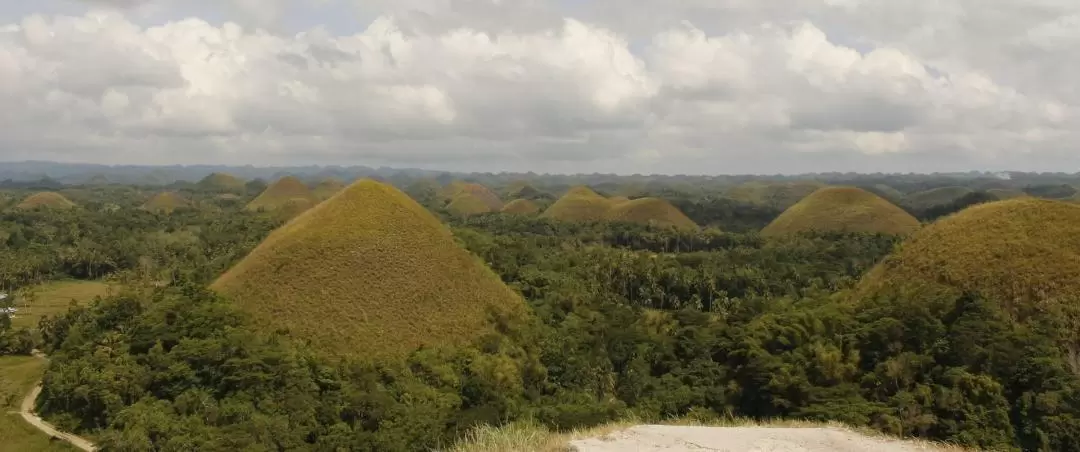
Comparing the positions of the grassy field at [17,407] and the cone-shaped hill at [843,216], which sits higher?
the cone-shaped hill at [843,216]

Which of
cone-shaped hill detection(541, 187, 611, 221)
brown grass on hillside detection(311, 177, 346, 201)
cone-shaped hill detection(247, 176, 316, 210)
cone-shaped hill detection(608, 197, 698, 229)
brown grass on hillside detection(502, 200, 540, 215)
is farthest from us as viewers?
brown grass on hillside detection(311, 177, 346, 201)

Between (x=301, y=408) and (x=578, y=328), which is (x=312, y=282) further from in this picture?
(x=578, y=328)

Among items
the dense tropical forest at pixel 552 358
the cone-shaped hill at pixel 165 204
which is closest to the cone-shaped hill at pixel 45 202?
the cone-shaped hill at pixel 165 204

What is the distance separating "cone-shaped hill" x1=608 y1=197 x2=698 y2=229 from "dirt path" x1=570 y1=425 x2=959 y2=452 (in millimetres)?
→ 85111

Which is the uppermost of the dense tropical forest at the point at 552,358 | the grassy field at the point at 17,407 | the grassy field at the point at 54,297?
the dense tropical forest at the point at 552,358

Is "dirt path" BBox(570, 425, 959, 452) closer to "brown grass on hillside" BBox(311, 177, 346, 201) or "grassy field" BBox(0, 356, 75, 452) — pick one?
"grassy field" BBox(0, 356, 75, 452)

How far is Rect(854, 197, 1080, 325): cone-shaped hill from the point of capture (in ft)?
94.9

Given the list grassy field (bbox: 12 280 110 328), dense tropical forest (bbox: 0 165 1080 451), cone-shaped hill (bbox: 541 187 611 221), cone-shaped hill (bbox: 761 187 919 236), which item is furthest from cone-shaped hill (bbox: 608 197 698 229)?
grassy field (bbox: 12 280 110 328)

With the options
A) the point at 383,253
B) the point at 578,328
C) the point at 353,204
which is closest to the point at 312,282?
the point at 383,253

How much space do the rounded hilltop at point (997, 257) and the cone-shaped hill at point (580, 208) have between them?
233 feet

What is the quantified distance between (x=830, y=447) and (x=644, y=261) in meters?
43.6

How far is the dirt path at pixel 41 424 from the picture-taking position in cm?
2647

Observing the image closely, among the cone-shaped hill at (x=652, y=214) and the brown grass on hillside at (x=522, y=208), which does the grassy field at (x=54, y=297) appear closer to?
the cone-shaped hill at (x=652, y=214)

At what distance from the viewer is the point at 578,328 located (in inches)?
1401
